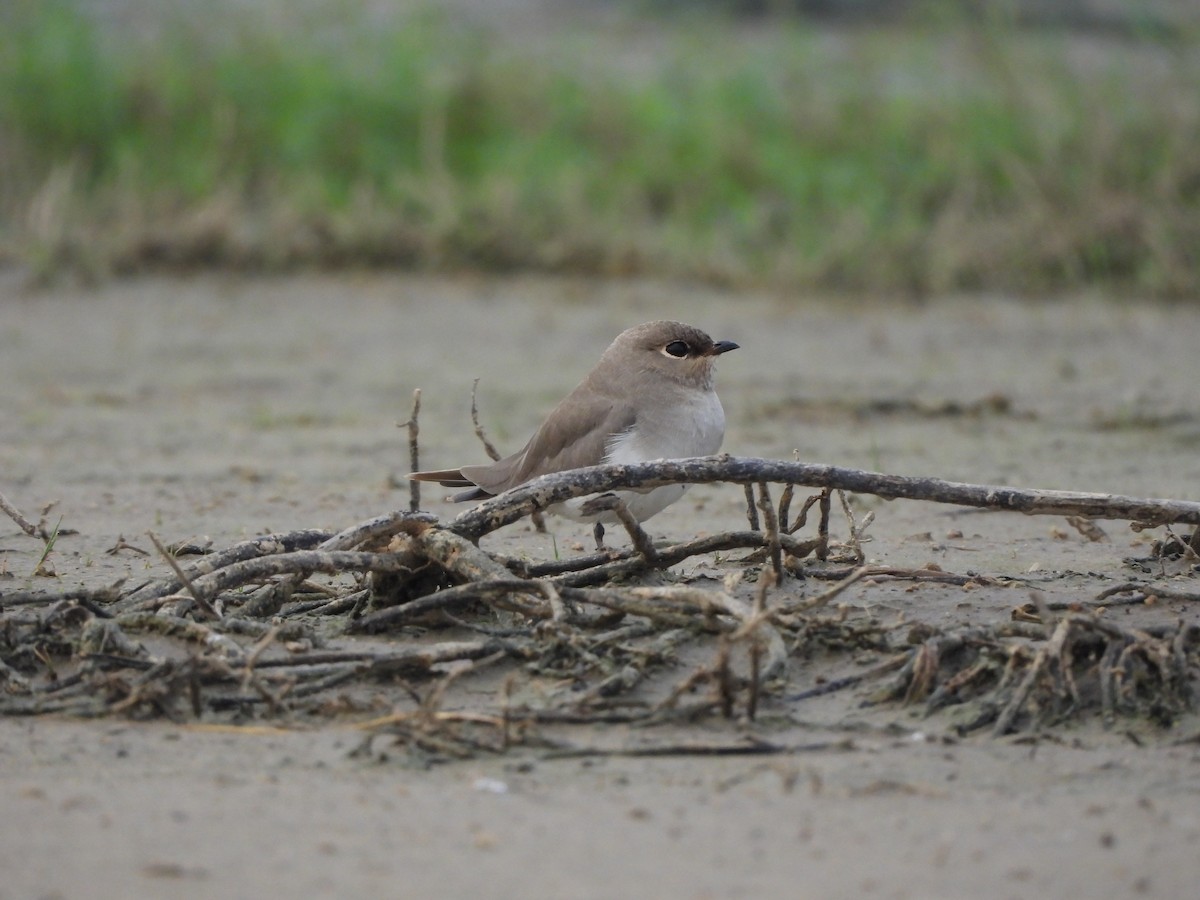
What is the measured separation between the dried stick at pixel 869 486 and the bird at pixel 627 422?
0.93 metres

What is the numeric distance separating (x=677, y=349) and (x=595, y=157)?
18.8ft

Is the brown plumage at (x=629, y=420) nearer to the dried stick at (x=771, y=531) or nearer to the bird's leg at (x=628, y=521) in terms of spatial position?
the bird's leg at (x=628, y=521)

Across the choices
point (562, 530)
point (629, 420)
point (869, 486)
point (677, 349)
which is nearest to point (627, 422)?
point (629, 420)

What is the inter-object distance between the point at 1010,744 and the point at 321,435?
15.1 feet

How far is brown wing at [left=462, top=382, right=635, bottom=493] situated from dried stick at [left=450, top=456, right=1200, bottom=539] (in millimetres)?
1141

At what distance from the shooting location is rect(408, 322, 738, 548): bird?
534 cm

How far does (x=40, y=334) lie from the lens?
9.51m

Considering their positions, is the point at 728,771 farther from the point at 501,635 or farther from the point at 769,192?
the point at 769,192

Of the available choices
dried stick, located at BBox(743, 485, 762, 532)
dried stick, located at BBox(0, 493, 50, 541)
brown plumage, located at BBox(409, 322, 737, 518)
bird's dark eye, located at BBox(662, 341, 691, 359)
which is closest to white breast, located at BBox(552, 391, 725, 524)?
brown plumage, located at BBox(409, 322, 737, 518)

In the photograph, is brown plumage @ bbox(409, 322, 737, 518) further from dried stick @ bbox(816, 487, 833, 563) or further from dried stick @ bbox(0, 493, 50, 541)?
dried stick @ bbox(0, 493, 50, 541)

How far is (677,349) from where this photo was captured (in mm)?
5734

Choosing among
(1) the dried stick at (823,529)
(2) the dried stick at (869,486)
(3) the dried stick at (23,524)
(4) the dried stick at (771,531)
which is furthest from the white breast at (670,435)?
(3) the dried stick at (23,524)

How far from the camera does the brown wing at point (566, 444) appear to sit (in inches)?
211

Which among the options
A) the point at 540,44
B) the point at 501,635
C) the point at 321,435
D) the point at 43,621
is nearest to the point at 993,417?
the point at 321,435
